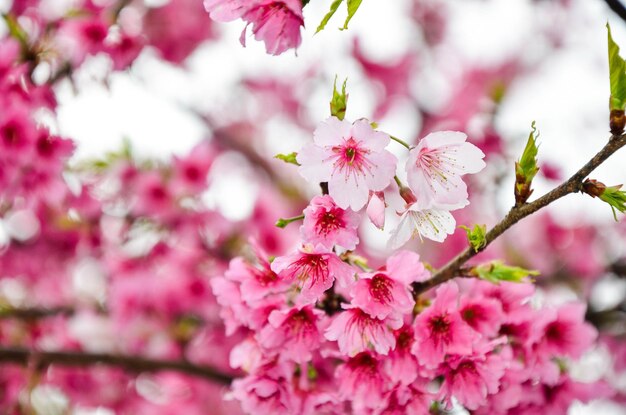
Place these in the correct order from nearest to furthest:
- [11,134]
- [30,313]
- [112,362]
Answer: [11,134] < [112,362] < [30,313]

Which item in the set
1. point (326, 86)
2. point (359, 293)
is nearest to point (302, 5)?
point (359, 293)

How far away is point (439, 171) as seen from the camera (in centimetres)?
151

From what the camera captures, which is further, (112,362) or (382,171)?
(112,362)

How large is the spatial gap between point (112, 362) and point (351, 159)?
168 cm

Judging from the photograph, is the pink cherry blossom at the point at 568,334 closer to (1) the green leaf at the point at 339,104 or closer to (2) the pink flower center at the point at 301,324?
(2) the pink flower center at the point at 301,324

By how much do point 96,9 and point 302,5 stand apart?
168cm

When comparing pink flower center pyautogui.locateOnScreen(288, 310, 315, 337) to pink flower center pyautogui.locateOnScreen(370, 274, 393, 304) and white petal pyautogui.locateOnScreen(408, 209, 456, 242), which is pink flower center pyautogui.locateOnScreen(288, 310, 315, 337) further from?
white petal pyautogui.locateOnScreen(408, 209, 456, 242)

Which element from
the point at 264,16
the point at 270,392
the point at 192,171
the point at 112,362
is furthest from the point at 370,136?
the point at 192,171

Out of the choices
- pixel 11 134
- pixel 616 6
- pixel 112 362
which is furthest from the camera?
pixel 112 362

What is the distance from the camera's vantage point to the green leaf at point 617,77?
4.81 feet

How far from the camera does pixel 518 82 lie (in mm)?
6703

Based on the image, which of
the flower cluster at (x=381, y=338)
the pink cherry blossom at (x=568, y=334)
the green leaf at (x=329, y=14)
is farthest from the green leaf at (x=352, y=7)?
the pink cherry blossom at (x=568, y=334)

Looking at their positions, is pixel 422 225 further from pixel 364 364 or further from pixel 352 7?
pixel 352 7

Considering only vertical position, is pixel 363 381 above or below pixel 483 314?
below
